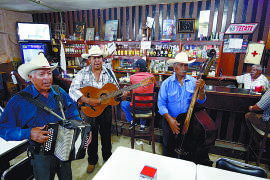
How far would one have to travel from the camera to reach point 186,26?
517 centimetres

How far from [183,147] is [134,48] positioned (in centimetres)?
449

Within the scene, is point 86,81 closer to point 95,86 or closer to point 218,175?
point 95,86

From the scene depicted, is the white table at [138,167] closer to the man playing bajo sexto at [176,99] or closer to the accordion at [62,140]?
the accordion at [62,140]

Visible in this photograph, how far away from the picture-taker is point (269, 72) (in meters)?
4.72

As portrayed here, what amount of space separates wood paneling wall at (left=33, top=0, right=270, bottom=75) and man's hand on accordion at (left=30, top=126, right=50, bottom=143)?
5.12 meters

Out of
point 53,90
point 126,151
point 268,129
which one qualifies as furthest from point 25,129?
point 268,129

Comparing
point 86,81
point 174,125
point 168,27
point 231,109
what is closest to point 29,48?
point 86,81

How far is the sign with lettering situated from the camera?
4.60 meters

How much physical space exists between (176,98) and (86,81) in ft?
4.89

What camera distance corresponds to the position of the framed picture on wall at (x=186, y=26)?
5.10 m

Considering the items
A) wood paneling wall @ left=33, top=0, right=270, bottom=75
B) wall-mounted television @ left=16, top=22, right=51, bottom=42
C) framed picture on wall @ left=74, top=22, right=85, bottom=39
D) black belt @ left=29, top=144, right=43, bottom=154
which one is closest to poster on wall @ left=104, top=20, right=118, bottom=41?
wood paneling wall @ left=33, top=0, right=270, bottom=75

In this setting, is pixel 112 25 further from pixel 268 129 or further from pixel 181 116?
pixel 268 129

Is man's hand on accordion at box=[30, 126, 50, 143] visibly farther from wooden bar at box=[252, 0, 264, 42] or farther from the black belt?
wooden bar at box=[252, 0, 264, 42]

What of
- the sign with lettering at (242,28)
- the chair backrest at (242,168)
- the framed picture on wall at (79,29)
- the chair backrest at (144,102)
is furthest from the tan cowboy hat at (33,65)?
the framed picture on wall at (79,29)
